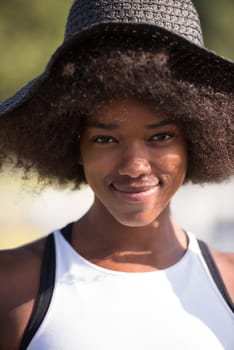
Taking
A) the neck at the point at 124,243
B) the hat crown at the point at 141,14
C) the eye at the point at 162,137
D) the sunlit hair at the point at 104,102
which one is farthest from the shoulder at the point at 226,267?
the hat crown at the point at 141,14

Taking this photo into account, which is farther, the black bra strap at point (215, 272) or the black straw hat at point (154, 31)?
the black bra strap at point (215, 272)


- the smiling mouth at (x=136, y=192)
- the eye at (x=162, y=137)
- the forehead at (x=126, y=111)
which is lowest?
the smiling mouth at (x=136, y=192)

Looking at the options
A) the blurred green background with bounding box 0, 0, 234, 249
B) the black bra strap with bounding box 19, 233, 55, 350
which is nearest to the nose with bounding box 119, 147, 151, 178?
the black bra strap with bounding box 19, 233, 55, 350

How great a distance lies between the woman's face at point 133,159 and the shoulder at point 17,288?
27 cm

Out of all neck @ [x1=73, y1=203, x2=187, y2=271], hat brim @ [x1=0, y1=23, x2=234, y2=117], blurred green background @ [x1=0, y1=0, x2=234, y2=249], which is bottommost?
blurred green background @ [x1=0, y1=0, x2=234, y2=249]

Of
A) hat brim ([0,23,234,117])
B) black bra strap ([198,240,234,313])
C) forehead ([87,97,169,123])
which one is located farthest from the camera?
black bra strap ([198,240,234,313])

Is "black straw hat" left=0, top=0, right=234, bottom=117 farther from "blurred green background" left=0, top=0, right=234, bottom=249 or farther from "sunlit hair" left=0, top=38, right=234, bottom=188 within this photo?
"blurred green background" left=0, top=0, right=234, bottom=249

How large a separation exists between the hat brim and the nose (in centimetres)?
23

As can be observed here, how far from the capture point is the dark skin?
2.02m

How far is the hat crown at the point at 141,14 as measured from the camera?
6.53ft

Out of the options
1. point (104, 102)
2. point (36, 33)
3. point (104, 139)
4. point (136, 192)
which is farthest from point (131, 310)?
point (36, 33)

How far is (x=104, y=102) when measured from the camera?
199 centimetres

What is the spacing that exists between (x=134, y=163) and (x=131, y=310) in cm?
42

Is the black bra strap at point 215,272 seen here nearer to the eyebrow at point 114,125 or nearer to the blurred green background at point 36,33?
the eyebrow at point 114,125
